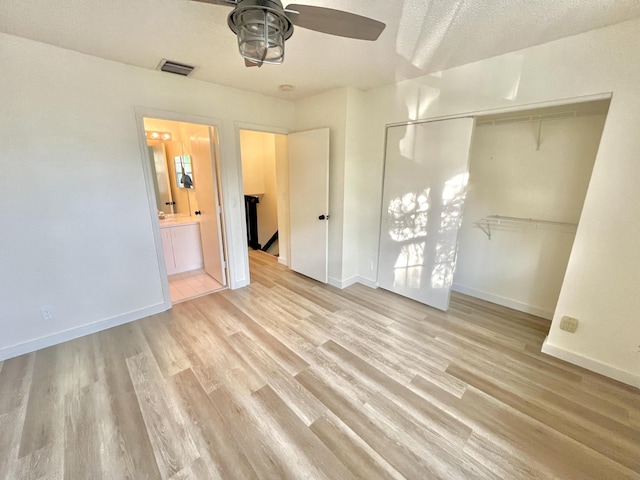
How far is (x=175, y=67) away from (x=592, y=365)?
435 centimetres

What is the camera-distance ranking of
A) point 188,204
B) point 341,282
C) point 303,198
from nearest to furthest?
1. point 341,282
2. point 303,198
3. point 188,204

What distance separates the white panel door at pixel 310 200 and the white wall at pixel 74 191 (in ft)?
3.93

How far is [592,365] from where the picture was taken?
6.57ft

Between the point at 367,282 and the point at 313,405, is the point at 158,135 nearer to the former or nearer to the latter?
the point at 367,282

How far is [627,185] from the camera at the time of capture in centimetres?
174

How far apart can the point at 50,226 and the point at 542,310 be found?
4.75m

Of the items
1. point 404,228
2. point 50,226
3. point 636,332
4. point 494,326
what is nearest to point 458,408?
point 494,326

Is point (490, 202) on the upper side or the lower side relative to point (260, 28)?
lower

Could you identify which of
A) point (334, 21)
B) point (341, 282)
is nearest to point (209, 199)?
point (341, 282)

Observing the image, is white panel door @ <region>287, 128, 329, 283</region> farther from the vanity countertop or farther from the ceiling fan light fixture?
the ceiling fan light fixture

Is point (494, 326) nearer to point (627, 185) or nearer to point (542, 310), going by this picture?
point (542, 310)

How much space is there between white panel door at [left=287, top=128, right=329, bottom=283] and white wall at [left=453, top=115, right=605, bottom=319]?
176cm

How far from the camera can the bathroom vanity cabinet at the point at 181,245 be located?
3.76 metres

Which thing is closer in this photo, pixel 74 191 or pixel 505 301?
pixel 74 191
